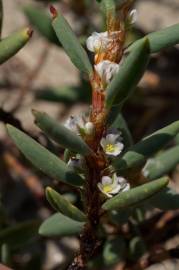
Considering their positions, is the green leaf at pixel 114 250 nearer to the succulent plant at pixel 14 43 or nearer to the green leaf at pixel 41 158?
the green leaf at pixel 41 158

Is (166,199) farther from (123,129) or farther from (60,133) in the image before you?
(60,133)

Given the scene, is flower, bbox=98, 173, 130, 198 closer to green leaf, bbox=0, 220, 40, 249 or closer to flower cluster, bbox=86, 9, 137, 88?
flower cluster, bbox=86, 9, 137, 88

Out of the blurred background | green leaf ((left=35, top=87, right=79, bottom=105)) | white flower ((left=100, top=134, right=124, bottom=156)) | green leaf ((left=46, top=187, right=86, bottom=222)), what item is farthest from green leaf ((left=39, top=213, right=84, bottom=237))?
green leaf ((left=35, top=87, right=79, bottom=105))

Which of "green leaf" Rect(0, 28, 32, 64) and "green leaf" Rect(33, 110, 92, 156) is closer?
"green leaf" Rect(33, 110, 92, 156)

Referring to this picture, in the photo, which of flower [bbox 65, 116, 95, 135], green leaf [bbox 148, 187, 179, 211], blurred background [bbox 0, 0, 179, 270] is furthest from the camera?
A: blurred background [bbox 0, 0, 179, 270]

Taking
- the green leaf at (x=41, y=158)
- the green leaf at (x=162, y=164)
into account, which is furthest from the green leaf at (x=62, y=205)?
the green leaf at (x=162, y=164)

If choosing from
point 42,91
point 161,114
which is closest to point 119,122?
point 42,91

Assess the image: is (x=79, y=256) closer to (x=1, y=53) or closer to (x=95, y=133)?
(x=95, y=133)

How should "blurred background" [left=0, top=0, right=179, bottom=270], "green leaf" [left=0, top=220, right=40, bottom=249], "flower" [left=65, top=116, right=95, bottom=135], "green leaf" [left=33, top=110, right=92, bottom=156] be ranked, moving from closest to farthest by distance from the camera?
"green leaf" [left=33, top=110, right=92, bottom=156] < "flower" [left=65, top=116, right=95, bottom=135] < "green leaf" [left=0, top=220, right=40, bottom=249] < "blurred background" [left=0, top=0, right=179, bottom=270]
